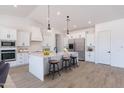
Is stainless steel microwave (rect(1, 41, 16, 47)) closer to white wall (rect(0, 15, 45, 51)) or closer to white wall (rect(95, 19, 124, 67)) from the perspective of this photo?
white wall (rect(0, 15, 45, 51))

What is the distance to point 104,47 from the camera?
21.5ft

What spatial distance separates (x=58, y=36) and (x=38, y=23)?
2789 millimetres

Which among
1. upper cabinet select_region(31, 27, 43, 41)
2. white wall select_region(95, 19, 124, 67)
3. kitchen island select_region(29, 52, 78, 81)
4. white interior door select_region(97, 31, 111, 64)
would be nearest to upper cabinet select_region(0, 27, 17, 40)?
upper cabinet select_region(31, 27, 43, 41)

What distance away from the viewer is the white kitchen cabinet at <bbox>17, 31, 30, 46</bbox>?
21.5ft

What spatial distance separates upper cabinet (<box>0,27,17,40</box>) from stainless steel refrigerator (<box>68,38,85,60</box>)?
14.9 feet

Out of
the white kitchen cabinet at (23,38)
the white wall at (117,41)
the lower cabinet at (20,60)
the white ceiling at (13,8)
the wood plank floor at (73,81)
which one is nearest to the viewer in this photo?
the wood plank floor at (73,81)

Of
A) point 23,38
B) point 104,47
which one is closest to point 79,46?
point 104,47

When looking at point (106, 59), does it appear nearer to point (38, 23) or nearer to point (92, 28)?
point (92, 28)

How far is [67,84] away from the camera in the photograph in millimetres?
3533

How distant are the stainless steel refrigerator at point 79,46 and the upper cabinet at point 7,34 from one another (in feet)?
14.9

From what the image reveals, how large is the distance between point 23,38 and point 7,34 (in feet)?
3.52

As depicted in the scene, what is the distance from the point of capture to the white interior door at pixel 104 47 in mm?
6359

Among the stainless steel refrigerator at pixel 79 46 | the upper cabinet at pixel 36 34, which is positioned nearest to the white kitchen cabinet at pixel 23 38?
the upper cabinet at pixel 36 34

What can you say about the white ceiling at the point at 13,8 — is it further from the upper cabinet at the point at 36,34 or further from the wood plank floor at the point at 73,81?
the wood plank floor at the point at 73,81
